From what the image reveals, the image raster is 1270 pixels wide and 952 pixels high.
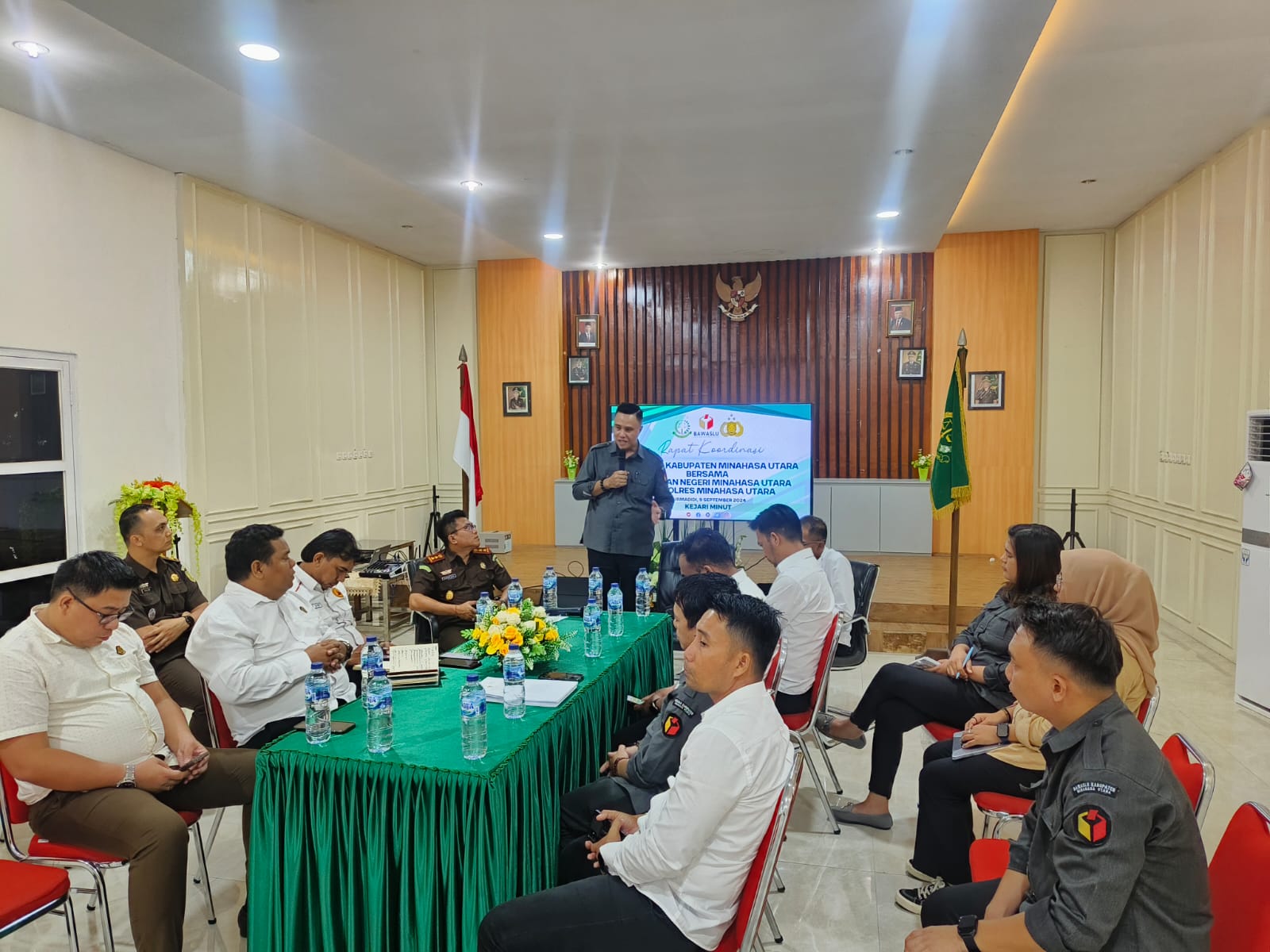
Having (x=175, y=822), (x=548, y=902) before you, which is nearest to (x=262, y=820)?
(x=175, y=822)

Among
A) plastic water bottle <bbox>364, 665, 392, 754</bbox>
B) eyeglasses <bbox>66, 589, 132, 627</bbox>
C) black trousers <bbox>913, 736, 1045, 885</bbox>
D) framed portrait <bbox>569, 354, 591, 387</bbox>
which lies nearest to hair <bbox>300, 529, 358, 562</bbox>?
eyeglasses <bbox>66, 589, 132, 627</bbox>

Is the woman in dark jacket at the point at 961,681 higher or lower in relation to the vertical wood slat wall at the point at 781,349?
lower

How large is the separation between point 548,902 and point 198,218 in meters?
5.79

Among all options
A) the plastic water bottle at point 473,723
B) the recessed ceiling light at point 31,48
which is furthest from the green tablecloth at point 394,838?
the recessed ceiling light at point 31,48

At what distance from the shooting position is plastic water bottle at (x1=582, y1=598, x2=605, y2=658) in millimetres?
3262

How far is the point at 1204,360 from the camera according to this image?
233 inches

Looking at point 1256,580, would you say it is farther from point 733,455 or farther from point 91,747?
point 91,747

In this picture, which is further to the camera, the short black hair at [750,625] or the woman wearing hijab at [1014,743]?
the woman wearing hijab at [1014,743]

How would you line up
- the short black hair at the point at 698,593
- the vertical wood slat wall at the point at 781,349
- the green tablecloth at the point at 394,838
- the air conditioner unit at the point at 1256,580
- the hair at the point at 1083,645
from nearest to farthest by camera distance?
the hair at the point at 1083,645 < the green tablecloth at the point at 394,838 < the short black hair at the point at 698,593 < the air conditioner unit at the point at 1256,580 < the vertical wood slat wall at the point at 781,349

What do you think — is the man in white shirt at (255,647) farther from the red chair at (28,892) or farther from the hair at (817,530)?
the hair at (817,530)

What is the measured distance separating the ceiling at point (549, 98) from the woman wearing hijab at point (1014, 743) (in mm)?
2347

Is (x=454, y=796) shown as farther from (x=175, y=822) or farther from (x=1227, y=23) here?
(x=1227, y=23)

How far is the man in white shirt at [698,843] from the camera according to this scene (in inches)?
69.4

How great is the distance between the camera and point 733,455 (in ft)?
26.7
